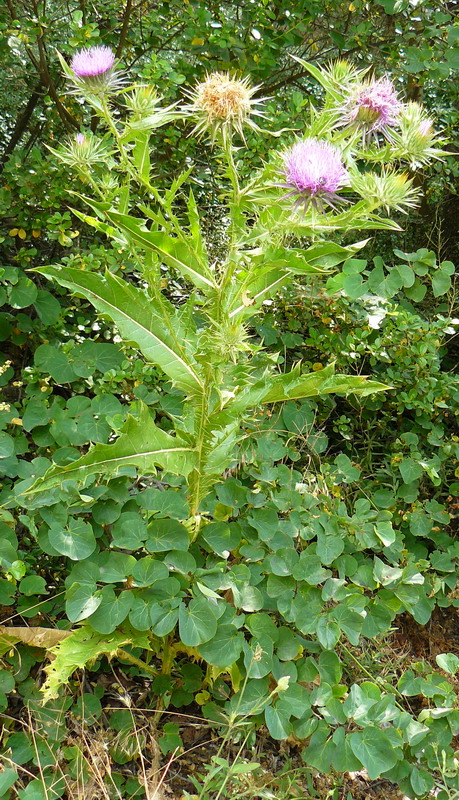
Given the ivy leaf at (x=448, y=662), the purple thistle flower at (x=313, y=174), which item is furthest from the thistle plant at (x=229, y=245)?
the ivy leaf at (x=448, y=662)

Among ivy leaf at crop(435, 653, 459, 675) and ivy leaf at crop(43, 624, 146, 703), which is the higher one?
ivy leaf at crop(43, 624, 146, 703)

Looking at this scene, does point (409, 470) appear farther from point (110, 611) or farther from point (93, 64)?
point (93, 64)

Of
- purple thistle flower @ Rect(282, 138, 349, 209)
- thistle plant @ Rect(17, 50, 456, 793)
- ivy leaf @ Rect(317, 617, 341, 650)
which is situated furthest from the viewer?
ivy leaf @ Rect(317, 617, 341, 650)

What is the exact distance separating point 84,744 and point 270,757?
533 millimetres

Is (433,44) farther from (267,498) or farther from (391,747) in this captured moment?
(391,747)

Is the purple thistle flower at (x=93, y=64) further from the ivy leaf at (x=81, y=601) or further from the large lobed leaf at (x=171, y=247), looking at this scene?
the ivy leaf at (x=81, y=601)

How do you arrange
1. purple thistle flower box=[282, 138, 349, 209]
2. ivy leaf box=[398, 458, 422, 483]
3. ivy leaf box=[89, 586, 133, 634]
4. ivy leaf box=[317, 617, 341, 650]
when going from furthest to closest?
ivy leaf box=[398, 458, 422, 483], ivy leaf box=[317, 617, 341, 650], ivy leaf box=[89, 586, 133, 634], purple thistle flower box=[282, 138, 349, 209]

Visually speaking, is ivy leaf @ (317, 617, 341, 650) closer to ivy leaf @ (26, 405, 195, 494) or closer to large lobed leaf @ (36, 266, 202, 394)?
ivy leaf @ (26, 405, 195, 494)

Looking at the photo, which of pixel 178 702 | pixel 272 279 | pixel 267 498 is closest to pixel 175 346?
pixel 272 279

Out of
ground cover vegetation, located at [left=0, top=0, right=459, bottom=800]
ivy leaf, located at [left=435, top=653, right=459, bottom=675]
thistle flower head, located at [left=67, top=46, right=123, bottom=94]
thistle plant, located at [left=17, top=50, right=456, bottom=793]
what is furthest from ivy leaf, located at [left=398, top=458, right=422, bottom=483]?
thistle flower head, located at [left=67, top=46, right=123, bottom=94]

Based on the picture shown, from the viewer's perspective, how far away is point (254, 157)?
110 inches

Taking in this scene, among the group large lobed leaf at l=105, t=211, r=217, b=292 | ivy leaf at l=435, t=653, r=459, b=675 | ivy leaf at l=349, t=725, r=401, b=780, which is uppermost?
large lobed leaf at l=105, t=211, r=217, b=292

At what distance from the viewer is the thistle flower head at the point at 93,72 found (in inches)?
60.5

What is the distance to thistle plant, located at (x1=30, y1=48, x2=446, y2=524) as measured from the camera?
146cm
